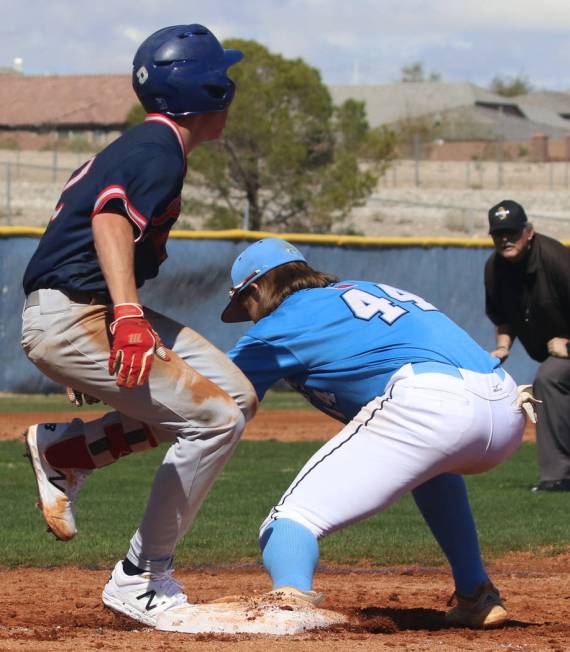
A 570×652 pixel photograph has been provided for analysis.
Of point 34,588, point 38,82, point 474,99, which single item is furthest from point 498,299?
point 474,99

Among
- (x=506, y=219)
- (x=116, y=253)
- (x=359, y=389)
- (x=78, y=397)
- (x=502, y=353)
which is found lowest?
(x=502, y=353)

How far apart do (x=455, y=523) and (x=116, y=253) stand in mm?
1806

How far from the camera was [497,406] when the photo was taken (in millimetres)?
4852

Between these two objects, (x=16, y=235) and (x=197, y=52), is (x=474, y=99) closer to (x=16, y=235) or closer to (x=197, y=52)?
(x=16, y=235)

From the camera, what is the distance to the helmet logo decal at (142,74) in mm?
5043

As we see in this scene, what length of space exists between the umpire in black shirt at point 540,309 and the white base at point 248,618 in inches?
184

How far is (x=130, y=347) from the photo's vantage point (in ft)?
14.9

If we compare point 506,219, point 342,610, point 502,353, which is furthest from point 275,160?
point 342,610

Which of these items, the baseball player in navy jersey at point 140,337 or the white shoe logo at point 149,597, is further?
the white shoe logo at point 149,597

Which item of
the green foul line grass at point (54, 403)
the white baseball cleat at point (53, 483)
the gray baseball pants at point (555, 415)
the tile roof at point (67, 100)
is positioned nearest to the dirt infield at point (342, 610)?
the white baseball cleat at point (53, 483)

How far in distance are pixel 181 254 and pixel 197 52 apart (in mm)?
13221

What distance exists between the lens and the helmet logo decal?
504 cm

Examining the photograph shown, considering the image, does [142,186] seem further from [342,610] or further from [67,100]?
[67,100]

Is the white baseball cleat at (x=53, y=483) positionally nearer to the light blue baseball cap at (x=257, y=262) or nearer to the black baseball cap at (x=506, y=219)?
the light blue baseball cap at (x=257, y=262)
